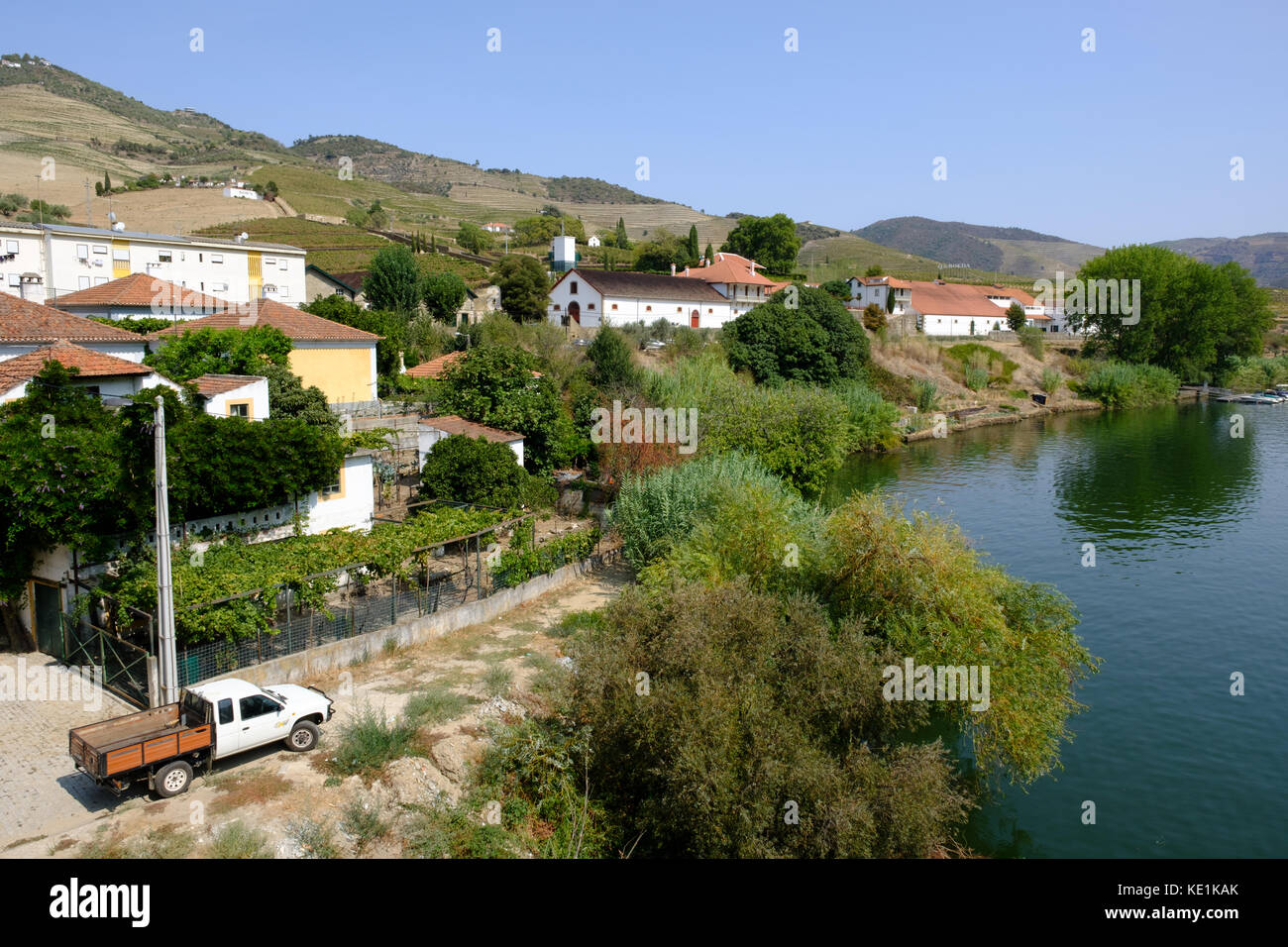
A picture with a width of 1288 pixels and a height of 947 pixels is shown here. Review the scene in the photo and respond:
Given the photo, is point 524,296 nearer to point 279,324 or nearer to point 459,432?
point 279,324

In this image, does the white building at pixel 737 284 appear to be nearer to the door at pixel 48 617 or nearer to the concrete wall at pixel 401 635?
the concrete wall at pixel 401 635

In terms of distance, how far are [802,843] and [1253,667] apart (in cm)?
1875

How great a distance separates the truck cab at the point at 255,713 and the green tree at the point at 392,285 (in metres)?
48.6

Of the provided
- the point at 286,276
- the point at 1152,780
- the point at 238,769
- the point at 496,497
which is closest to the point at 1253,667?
the point at 1152,780

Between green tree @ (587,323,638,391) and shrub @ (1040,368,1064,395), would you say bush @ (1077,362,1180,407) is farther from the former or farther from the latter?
green tree @ (587,323,638,391)

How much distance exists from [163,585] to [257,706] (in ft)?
9.01

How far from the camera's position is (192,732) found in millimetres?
14898

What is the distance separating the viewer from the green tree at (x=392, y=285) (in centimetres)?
6181

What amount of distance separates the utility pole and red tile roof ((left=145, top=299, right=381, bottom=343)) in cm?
2154

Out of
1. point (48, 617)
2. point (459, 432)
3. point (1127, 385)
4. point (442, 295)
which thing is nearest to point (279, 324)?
point (459, 432)
